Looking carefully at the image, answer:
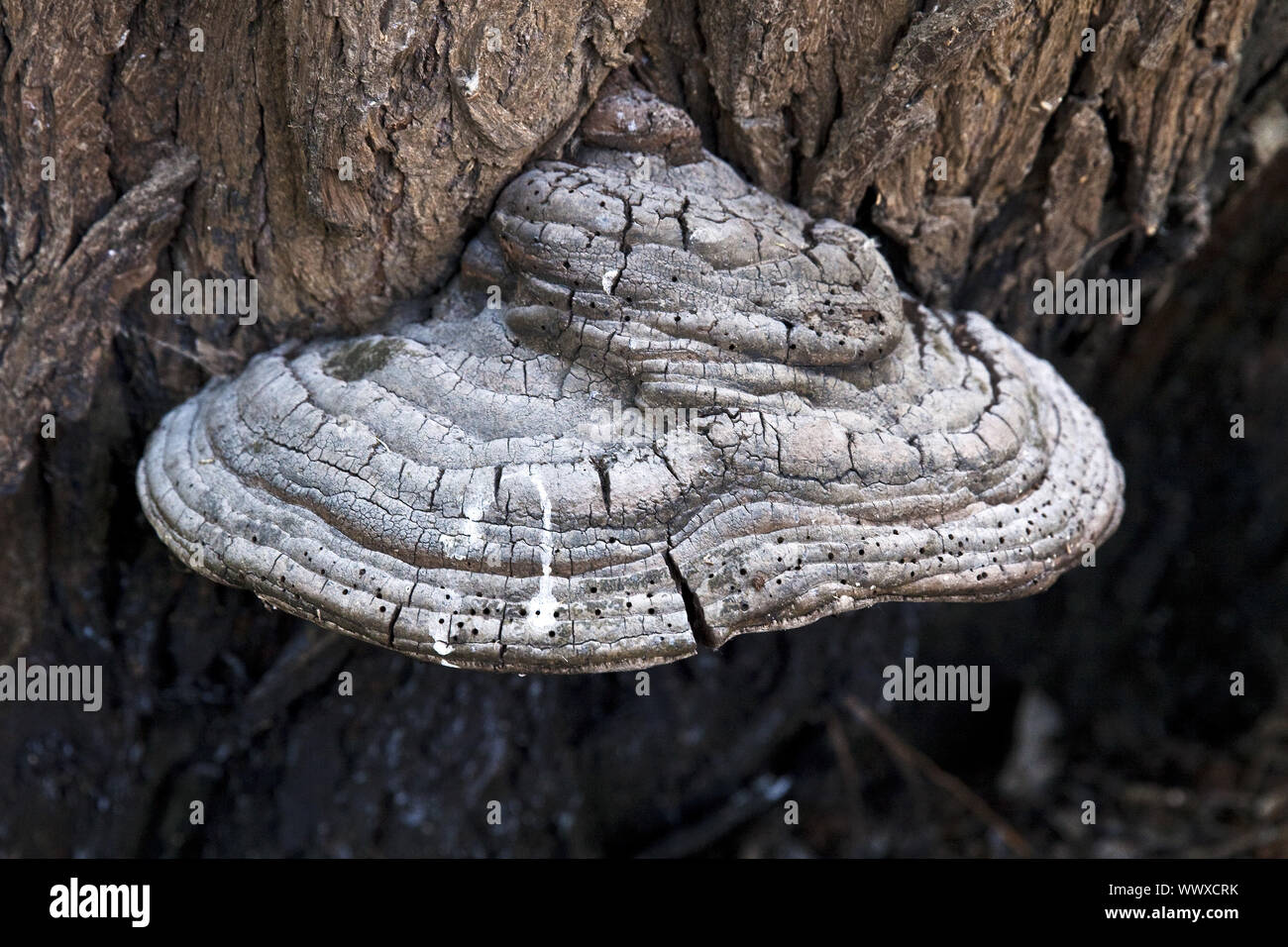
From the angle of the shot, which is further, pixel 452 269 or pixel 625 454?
pixel 452 269

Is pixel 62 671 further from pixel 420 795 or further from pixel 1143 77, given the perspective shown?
pixel 1143 77

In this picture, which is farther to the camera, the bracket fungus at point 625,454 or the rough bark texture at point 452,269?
the rough bark texture at point 452,269

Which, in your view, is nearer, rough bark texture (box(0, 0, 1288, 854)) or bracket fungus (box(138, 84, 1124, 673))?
bracket fungus (box(138, 84, 1124, 673))

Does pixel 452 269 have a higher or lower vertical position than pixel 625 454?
higher
